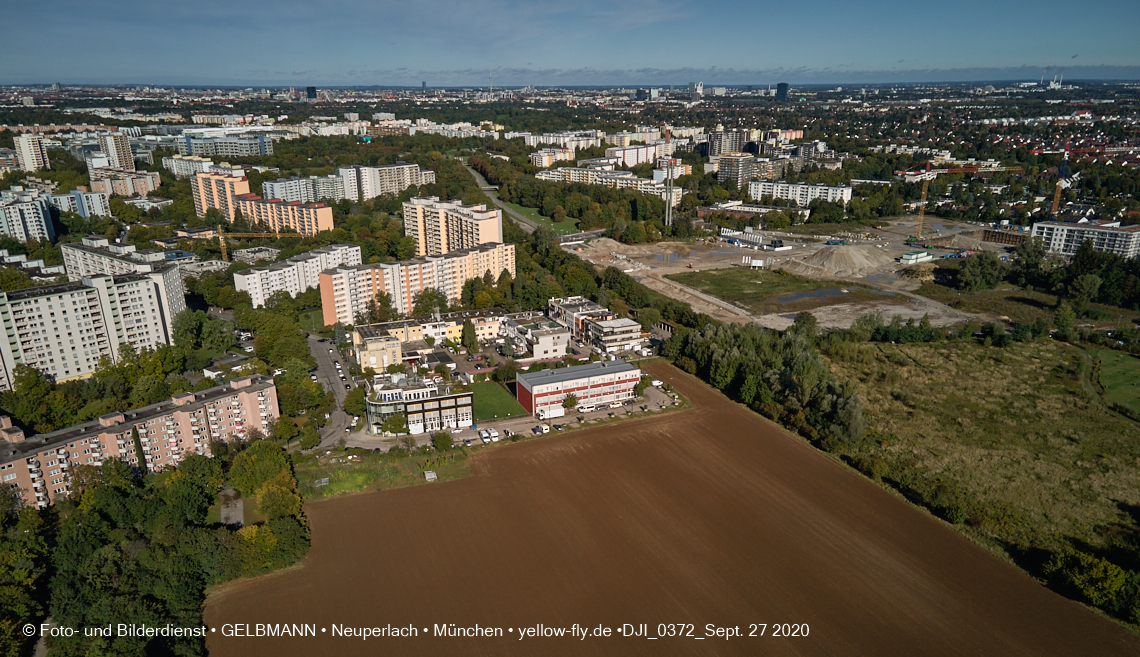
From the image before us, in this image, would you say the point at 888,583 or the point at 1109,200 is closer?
the point at 888,583

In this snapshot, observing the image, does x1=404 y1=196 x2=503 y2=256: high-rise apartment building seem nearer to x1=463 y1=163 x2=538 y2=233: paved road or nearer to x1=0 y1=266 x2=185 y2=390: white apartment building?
x1=463 y1=163 x2=538 y2=233: paved road

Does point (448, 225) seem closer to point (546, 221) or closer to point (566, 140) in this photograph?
point (546, 221)

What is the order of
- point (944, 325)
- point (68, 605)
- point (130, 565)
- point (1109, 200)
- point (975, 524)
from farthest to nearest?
point (1109, 200) → point (944, 325) → point (975, 524) → point (130, 565) → point (68, 605)

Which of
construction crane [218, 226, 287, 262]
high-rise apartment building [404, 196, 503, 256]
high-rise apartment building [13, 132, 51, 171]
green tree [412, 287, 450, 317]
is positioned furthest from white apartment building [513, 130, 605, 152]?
green tree [412, 287, 450, 317]

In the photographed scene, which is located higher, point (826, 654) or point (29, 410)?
point (29, 410)

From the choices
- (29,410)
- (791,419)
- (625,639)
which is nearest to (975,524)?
(791,419)

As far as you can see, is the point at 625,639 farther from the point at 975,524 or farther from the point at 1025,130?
the point at 1025,130
